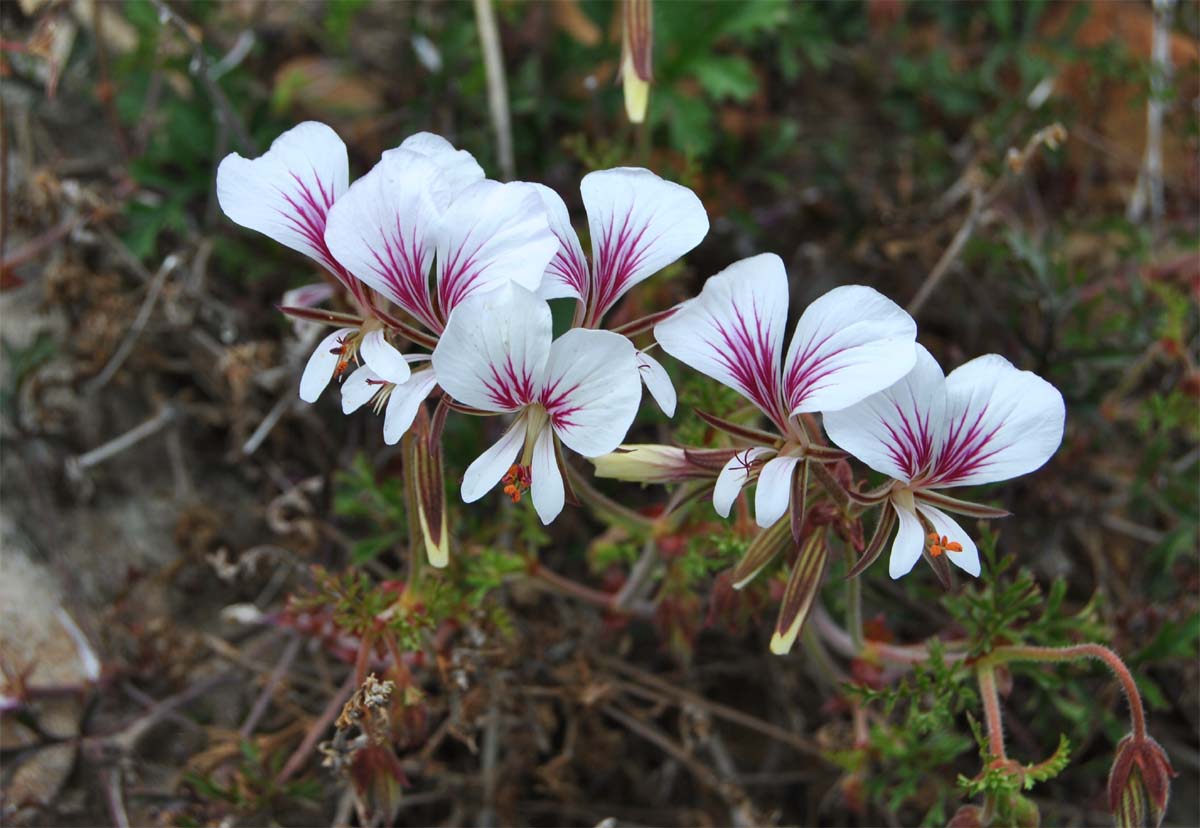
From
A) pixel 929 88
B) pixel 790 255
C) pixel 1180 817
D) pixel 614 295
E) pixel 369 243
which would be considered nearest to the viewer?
pixel 369 243

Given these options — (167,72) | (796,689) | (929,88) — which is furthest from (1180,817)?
(167,72)

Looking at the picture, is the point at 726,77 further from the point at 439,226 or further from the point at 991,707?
the point at 991,707

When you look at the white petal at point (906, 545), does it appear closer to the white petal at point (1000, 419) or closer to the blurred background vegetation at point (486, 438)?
the white petal at point (1000, 419)

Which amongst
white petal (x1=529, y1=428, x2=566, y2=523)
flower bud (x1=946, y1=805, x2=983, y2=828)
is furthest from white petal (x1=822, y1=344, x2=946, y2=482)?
flower bud (x1=946, y1=805, x2=983, y2=828)

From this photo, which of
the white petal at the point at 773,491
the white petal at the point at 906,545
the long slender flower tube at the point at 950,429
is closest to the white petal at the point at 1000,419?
the long slender flower tube at the point at 950,429

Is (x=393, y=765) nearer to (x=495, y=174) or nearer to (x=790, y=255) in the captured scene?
(x=495, y=174)

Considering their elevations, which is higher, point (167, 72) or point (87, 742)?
point (167, 72)
